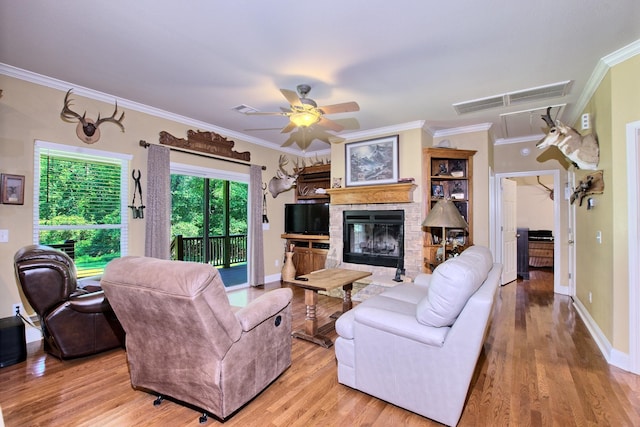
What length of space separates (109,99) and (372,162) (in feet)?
12.4

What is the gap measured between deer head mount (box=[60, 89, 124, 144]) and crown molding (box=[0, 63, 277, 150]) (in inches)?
4.6

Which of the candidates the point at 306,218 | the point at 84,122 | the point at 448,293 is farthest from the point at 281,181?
the point at 448,293

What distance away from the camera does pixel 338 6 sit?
2064mm

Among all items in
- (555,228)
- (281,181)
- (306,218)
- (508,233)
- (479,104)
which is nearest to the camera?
(479,104)

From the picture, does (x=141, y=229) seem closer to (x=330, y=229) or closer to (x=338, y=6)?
(x=330, y=229)

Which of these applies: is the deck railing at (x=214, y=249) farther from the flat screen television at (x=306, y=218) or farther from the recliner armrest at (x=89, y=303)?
the recliner armrest at (x=89, y=303)

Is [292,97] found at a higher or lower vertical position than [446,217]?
higher

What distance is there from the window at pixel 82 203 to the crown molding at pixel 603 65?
5214 millimetres

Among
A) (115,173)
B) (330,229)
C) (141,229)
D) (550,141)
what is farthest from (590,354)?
(115,173)

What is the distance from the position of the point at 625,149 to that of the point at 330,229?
12.8ft

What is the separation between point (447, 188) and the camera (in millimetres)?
5109

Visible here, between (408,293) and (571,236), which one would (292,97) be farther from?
(571,236)

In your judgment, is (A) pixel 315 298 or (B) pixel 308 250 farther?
(B) pixel 308 250

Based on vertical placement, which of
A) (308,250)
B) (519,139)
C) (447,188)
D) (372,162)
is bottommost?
(308,250)
